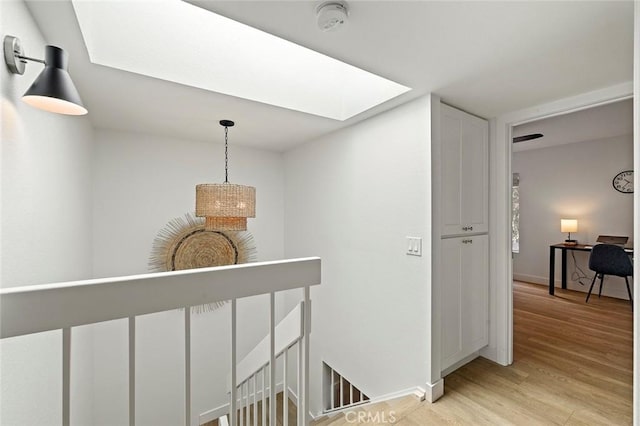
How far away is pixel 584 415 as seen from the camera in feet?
6.03

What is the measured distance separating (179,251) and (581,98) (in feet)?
12.3

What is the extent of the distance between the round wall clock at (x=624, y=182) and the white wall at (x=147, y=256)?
17.3 ft

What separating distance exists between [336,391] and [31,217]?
3.05 m

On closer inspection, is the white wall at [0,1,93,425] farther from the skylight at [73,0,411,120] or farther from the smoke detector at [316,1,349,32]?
the smoke detector at [316,1,349,32]

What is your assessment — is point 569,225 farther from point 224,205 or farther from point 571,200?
point 224,205

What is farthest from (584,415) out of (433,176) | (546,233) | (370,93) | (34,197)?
(546,233)

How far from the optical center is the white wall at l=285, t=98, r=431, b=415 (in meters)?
2.15

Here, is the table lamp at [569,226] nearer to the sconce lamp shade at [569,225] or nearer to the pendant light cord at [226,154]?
the sconce lamp shade at [569,225]

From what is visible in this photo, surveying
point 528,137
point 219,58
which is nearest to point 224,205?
point 219,58

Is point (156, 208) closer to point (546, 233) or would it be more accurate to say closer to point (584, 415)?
point (584, 415)

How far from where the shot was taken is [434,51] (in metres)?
1.53

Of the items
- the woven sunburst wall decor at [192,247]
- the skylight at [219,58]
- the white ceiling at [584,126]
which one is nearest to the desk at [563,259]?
the white ceiling at [584,126]

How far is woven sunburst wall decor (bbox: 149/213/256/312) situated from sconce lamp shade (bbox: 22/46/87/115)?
2.37 metres

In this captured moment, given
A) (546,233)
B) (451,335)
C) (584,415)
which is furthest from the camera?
(546,233)
